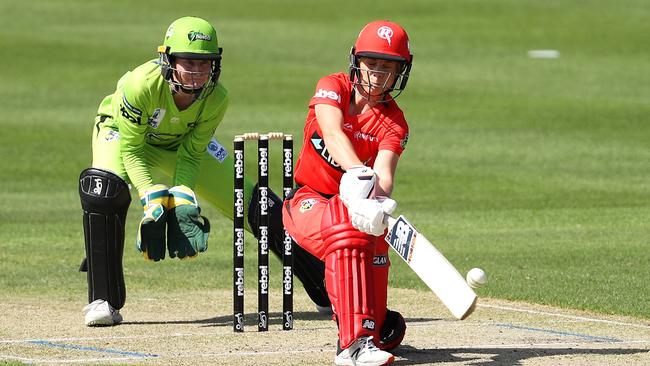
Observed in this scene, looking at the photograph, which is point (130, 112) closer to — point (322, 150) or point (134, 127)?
point (134, 127)

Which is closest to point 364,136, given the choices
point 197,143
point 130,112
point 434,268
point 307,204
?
point 307,204

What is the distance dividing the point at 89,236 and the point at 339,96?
2.26 metres

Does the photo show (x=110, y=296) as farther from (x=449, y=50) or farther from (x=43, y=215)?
(x=449, y=50)

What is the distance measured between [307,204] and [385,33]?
1030 mm

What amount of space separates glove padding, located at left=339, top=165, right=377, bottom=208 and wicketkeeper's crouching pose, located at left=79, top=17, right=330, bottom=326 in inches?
69.9

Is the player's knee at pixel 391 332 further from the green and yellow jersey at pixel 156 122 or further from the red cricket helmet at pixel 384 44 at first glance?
the green and yellow jersey at pixel 156 122

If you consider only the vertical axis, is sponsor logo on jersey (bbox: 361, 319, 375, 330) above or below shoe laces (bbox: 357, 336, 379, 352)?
above

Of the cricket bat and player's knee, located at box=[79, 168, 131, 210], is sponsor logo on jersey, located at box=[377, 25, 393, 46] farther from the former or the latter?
player's knee, located at box=[79, 168, 131, 210]

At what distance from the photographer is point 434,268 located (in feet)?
21.9

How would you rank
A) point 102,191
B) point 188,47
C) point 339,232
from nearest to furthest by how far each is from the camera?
point 339,232 → point 188,47 → point 102,191

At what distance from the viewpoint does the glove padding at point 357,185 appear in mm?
6762

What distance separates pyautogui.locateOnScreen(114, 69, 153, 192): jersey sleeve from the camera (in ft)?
28.1

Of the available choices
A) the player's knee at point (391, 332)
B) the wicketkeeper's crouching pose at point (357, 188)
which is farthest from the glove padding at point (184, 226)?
the player's knee at point (391, 332)

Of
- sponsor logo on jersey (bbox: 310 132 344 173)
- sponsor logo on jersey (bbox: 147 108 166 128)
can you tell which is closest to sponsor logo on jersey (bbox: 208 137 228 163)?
sponsor logo on jersey (bbox: 147 108 166 128)
